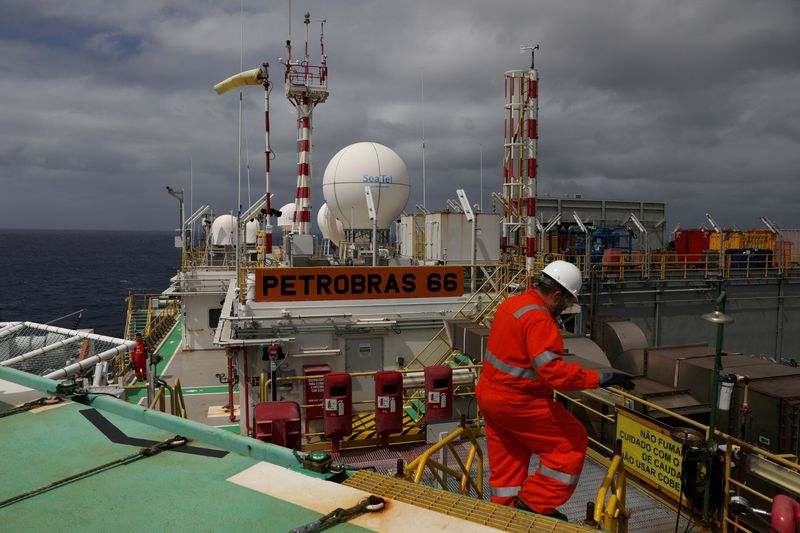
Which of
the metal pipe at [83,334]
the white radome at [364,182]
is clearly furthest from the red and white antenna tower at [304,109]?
the metal pipe at [83,334]

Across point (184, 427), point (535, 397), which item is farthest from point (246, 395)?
point (535, 397)

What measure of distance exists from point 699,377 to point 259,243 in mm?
18816

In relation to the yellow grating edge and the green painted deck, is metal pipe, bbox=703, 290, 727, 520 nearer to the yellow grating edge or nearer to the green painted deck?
the yellow grating edge

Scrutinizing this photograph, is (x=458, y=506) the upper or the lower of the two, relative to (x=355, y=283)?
lower

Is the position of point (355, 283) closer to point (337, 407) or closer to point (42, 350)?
point (337, 407)

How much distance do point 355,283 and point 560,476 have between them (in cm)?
872

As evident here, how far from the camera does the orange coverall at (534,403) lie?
164 inches

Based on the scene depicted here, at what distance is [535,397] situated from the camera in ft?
14.4

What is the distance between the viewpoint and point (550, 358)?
413 centimetres

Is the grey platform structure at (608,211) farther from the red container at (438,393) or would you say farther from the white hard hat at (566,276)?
the white hard hat at (566,276)

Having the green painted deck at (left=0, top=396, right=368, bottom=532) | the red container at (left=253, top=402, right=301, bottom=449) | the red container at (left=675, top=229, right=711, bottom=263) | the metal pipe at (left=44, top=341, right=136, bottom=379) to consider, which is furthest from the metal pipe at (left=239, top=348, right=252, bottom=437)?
the red container at (left=675, top=229, right=711, bottom=263)

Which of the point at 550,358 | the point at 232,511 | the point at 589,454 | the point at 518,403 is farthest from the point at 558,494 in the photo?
the point at 589,454

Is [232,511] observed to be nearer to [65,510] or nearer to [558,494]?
[65,510]

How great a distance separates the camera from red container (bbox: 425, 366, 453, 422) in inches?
362
